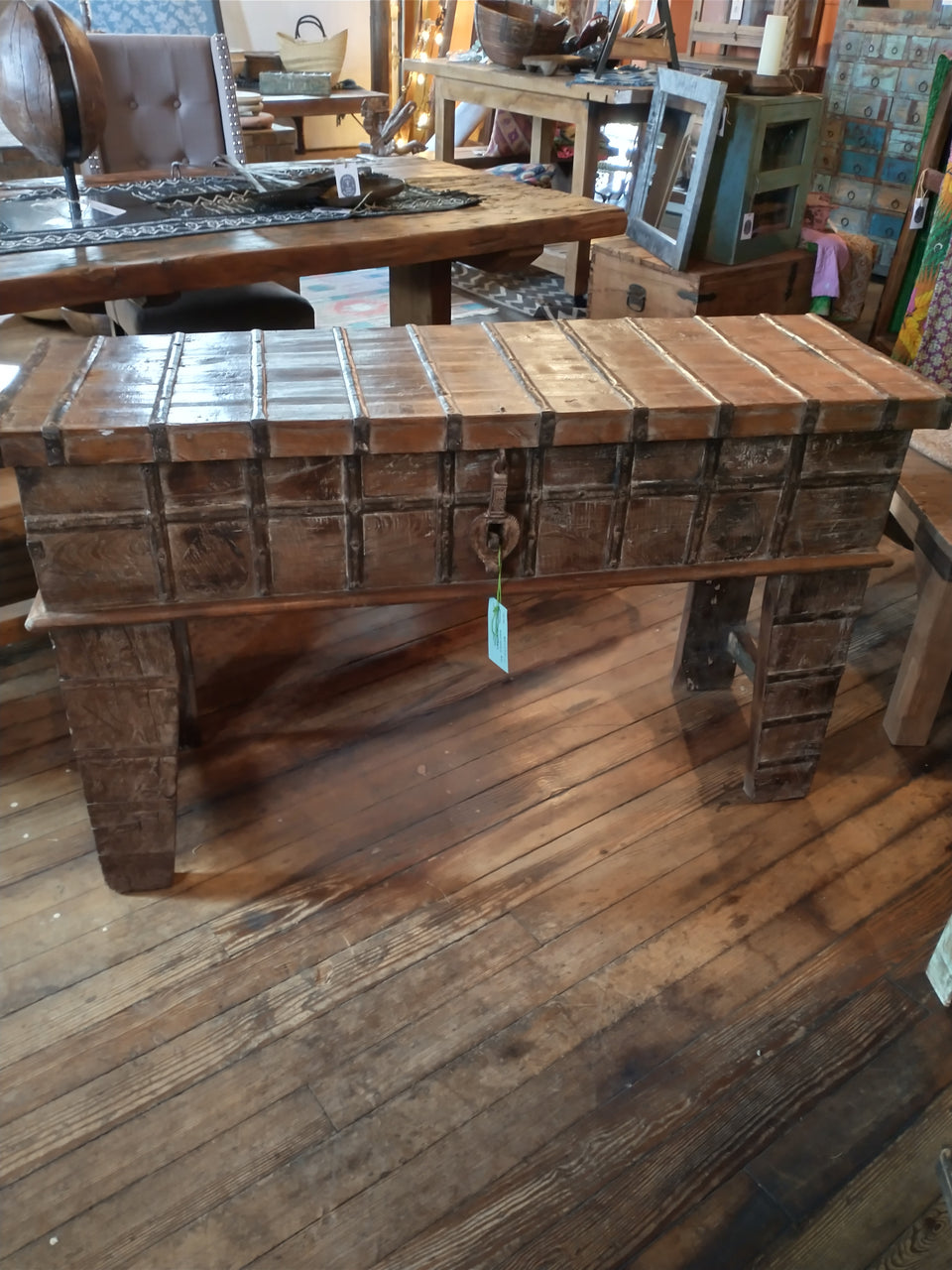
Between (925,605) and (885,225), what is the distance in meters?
3.41

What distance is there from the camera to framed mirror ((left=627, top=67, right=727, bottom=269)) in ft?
9.20

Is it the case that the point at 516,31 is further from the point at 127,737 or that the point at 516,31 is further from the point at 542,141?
the point at 127,737

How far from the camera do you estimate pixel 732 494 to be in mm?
1375

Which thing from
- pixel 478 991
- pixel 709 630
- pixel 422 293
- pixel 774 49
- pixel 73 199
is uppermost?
pixel 774 49

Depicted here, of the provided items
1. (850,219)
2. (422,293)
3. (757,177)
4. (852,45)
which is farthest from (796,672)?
(852,45)

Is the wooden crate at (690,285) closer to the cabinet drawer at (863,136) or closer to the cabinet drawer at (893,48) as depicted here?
the cabinet drawer at (863,136)

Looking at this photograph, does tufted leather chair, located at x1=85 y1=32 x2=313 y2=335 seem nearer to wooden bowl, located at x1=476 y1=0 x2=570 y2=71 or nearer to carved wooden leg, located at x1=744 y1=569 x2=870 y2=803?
wooden bowl, located at x1=476 y1=0 x2=570 y2=71

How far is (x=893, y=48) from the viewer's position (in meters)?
4.27

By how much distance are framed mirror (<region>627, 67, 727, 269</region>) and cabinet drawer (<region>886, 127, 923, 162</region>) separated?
64.9 inches

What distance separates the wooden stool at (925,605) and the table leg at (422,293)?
1103 mm

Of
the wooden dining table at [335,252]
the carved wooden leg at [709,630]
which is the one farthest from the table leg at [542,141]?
the carved wooden leg at [709,630]

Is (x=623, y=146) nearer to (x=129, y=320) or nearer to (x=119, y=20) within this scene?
(x=119, y=20)

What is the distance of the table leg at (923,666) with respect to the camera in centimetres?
172

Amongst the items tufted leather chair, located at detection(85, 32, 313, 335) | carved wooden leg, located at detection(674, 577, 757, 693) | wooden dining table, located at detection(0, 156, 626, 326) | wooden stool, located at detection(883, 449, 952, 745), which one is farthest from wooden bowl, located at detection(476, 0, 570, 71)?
carved wooden leg, located at detection(674, 577, 757, 693)
